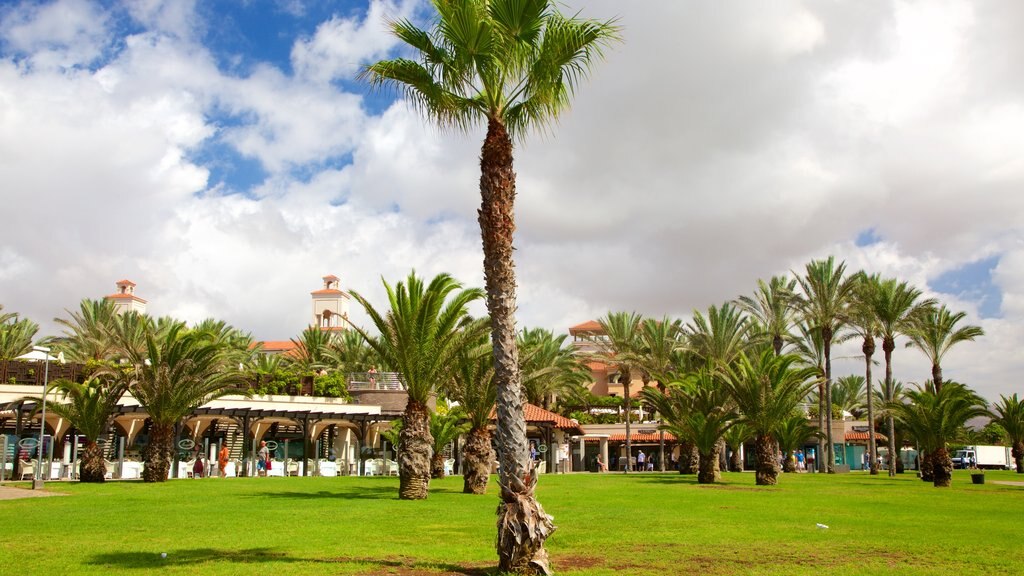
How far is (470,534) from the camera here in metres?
13.4

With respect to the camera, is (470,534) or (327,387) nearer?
(470,534)

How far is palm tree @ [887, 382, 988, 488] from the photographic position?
29.9 metres

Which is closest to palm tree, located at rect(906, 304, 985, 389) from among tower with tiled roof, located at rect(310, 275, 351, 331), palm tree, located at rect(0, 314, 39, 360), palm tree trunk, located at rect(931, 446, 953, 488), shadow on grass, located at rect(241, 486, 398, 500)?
palm tree trunk, located at rect(931, 446, 953, 488)

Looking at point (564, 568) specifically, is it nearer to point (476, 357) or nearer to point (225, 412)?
point (476, 357)

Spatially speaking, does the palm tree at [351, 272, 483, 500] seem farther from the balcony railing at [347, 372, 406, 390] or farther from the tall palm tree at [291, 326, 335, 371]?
the tall palm tree at [291, 326, 335, 371]

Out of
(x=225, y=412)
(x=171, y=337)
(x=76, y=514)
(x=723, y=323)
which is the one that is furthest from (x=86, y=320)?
(x=76, y=514)

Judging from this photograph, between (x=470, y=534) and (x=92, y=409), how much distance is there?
1739 cm

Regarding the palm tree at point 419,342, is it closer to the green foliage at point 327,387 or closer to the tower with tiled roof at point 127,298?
the green foliage at point 327,387

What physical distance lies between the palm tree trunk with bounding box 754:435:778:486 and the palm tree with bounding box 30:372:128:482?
21737mm

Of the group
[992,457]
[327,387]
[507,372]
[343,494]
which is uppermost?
[327,387]

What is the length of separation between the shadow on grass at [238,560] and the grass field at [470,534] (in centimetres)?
2

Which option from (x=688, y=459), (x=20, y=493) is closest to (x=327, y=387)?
(x=688, y=459)

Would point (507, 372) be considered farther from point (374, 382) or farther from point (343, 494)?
point (374, 382)

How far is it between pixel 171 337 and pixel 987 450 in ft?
202
